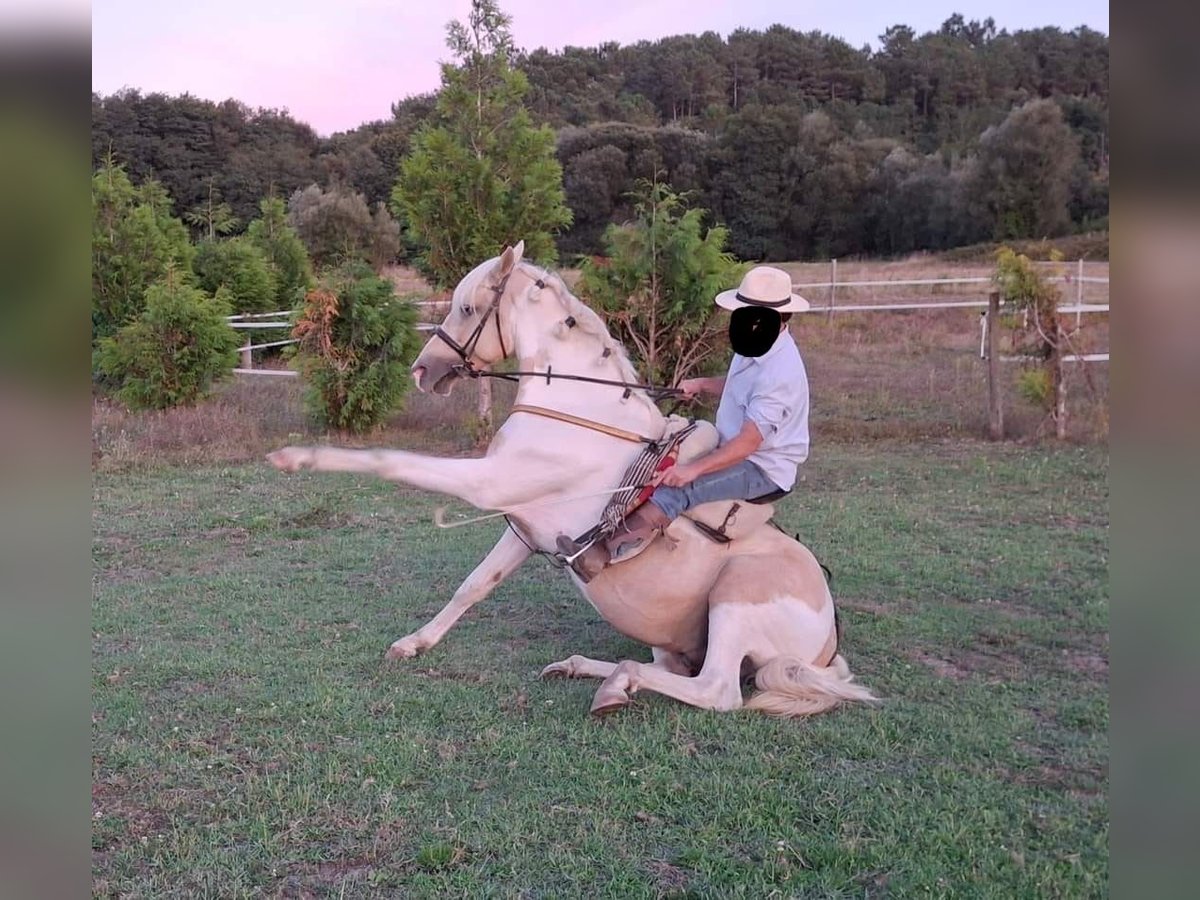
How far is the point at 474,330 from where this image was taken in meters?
5.25

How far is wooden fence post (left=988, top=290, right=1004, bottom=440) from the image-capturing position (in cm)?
1294

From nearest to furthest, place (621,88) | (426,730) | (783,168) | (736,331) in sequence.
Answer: (426,730)
(736,331)
(783,168)
(621,88)

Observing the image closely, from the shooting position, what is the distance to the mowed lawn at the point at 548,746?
346 cm

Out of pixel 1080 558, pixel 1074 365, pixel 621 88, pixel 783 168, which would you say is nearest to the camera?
pixel 1080 558

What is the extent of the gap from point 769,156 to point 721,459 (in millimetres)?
34892

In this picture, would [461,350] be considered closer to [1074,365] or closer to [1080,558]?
[1080,558]

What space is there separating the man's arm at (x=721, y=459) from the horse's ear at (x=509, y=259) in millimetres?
1308

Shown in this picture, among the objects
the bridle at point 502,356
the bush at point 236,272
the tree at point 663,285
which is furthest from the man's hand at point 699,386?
the bush at point 236,272

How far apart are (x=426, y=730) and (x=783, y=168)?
35.3 m

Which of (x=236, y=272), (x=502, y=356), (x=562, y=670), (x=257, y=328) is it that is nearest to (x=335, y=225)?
(x=236, y=272)

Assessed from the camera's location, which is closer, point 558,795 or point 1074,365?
point 558,795

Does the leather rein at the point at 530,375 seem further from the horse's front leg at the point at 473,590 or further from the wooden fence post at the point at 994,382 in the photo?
the wooden fence post at the point at 994,382
